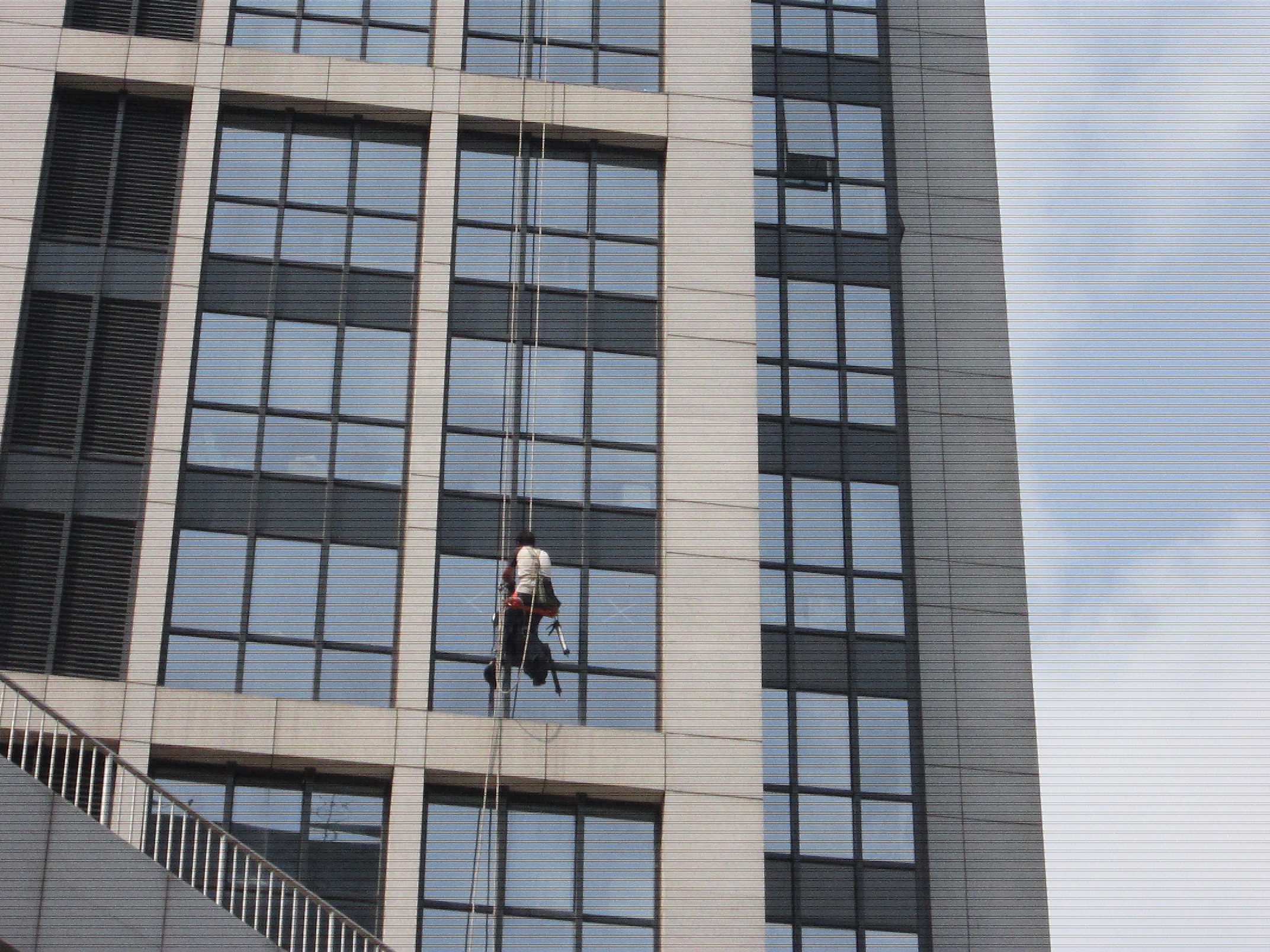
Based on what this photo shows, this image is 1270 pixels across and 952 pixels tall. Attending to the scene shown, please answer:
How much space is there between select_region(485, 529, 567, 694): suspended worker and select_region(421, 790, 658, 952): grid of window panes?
1.89m

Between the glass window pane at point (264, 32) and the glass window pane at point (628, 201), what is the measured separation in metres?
5.90

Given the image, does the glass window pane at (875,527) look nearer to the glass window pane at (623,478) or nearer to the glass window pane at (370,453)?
the glass window pane at (623,478)

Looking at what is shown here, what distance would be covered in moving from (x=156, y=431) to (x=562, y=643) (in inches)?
280

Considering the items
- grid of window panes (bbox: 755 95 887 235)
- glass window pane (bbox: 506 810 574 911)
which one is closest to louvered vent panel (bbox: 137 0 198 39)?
grid of window panes (bbox: 755 95 887 235)

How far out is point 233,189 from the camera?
1225 inches

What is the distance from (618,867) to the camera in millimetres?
27125

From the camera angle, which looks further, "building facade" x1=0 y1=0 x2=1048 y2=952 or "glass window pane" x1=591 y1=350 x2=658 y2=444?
"glass window pane" x1=591 y1=350 x2=658 y2=444

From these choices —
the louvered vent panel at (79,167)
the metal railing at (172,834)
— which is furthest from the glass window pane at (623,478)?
the louvered vent panel at (79,167)

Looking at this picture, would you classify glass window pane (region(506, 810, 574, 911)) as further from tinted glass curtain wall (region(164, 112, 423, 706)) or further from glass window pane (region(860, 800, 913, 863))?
glass window pane (region(860, 800, 913, 863))

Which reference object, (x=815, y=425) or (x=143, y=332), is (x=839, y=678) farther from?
(x=143, y=332)

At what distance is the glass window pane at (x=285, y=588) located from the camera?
27.7 meters

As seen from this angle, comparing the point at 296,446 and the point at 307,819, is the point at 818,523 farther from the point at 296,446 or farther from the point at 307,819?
the point at 307,819

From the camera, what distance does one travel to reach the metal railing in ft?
79.4

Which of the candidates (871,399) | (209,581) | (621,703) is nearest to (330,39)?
(209,581)
